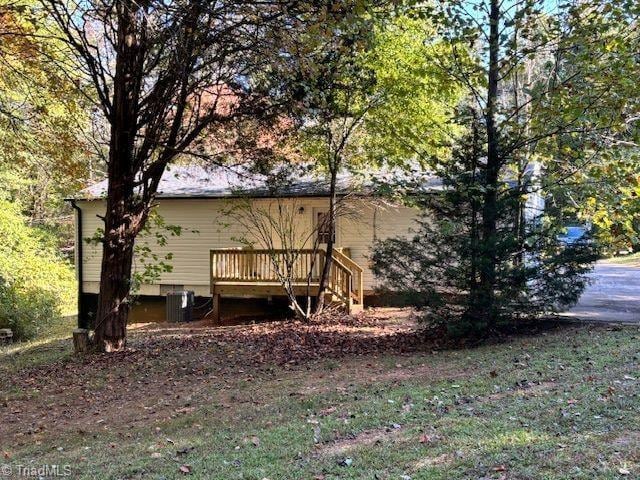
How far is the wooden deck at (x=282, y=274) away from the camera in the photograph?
46.0 feet

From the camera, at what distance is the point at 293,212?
15.3 meters

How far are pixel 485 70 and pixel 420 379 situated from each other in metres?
5.25

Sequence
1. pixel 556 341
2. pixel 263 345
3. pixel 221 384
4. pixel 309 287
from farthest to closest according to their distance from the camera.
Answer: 1. pixel 309 287
2. pixel 263 345
3. pixel 556 341
4. pixel 221 384

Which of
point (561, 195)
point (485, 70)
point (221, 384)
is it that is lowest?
point (221, 384)

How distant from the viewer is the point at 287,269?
13.8 m

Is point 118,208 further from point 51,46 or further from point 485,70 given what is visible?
point 485,70

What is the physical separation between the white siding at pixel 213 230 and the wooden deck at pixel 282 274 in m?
0.67

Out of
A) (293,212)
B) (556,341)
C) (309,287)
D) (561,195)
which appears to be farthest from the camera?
(293,212)

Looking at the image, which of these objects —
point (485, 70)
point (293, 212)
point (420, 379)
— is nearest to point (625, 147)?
point (485, 70)

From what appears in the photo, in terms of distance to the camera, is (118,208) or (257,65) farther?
(118,208)

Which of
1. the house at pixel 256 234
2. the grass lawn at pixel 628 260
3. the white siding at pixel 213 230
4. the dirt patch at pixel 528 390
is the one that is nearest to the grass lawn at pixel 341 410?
the dirt patch at pixel 528 390

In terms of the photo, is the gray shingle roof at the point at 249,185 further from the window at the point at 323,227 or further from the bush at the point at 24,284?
the bush at the point at 24,284

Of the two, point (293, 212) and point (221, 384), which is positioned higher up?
point (293, 212)

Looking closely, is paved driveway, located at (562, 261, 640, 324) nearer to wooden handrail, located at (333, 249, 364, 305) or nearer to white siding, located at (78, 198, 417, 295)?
white siding, located at (78, 198, 417, 295)
